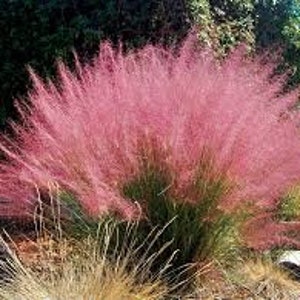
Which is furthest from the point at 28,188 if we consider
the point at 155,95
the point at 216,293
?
the point at 216,293

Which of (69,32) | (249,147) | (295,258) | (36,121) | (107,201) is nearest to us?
(107,201)

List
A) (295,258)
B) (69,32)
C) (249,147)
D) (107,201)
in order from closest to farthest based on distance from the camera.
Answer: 1. (107,201)
2. (249,147)
3. (295,258)
4. (69,32)

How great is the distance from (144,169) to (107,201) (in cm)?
43

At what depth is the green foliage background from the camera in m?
6.45

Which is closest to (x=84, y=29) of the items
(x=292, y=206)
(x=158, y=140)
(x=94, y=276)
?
(x=292, y=206)

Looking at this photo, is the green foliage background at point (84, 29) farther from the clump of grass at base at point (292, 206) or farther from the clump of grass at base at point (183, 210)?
the clump of grass at base at point (183, 210)

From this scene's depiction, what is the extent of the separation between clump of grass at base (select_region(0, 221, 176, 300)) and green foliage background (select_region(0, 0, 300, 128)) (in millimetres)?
2677

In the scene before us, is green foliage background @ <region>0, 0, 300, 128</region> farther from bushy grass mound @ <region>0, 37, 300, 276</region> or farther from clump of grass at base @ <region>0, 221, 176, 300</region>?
clump of grass at base @ <region>0, 221, 176, 300</region>

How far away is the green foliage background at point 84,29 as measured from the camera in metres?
6.45

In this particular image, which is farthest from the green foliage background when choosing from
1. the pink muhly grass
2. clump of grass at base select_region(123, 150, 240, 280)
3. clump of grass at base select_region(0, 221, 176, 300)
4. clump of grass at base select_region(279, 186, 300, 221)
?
clump of grass at base select_region(0, 221, 176, 300)

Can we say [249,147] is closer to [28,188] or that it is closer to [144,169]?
[144,169]

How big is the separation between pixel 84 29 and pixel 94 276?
3444mm

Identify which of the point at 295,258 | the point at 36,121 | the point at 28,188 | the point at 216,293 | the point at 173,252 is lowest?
the point at 295,258

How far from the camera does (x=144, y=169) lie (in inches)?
159
